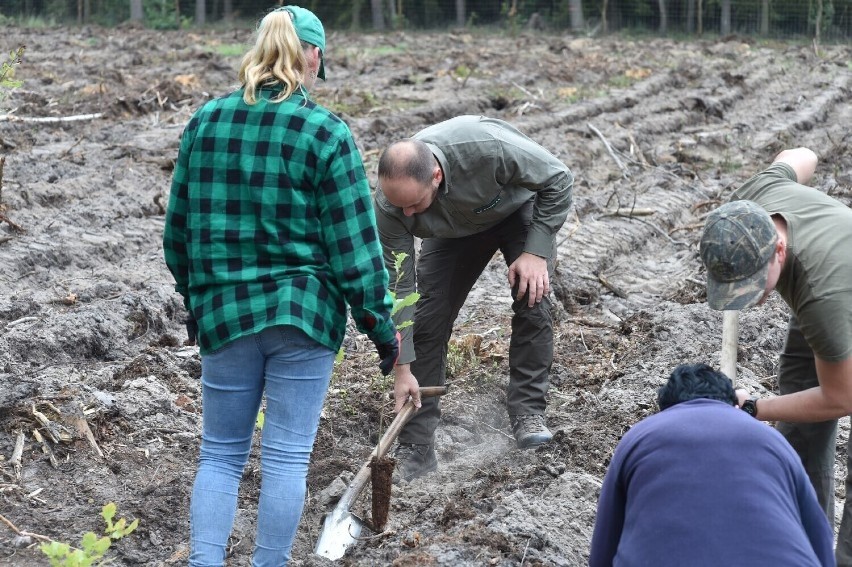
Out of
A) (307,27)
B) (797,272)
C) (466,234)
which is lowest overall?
(466,234)

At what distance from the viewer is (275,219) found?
294cm

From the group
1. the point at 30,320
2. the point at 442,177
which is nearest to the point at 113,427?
the point at 30,320

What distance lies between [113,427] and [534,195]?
212 centimetres

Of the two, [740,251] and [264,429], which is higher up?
[740,251]

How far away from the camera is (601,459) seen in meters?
4.60

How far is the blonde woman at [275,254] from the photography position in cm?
294

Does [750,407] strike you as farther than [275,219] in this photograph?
Yes

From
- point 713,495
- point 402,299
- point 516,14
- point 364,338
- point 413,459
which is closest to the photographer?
point 713,495

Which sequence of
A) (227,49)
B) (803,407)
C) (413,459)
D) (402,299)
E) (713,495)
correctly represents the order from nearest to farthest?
(713,495)
(803,407)
(402,299)
(413,459)
(227,49)

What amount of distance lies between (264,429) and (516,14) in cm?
2731

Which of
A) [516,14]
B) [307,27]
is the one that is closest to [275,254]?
[307,27]

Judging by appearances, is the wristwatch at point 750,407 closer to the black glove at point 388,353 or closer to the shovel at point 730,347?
the shovel at point 730,347

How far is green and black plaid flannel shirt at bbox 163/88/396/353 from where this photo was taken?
9.61ft

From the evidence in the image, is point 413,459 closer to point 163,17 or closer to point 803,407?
point 803,407
